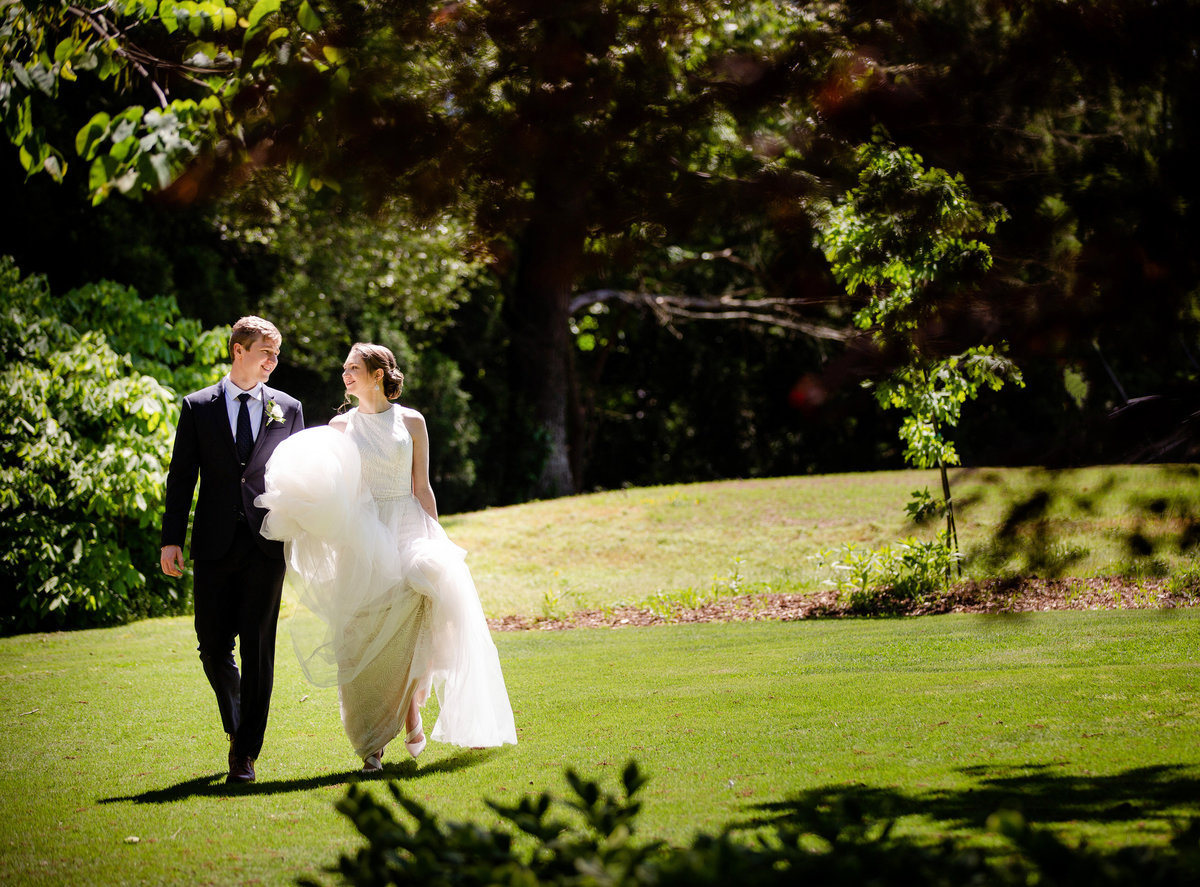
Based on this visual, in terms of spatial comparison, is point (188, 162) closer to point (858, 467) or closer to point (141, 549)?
point (141, 549)

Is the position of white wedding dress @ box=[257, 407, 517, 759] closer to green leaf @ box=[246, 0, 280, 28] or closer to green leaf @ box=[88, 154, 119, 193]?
green leaf @ box=[88, 154, 119, 193]

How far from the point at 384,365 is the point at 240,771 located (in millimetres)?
2247

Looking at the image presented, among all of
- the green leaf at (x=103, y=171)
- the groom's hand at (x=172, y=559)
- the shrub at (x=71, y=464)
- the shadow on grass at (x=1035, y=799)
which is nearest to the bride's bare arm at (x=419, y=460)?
the groom's hand at (x=172, y=559)

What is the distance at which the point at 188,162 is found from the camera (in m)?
4.60

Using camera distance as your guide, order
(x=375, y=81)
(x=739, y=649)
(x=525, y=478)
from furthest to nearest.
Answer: (x=525, y=478) < (x=739, y=649) < (x=375, y=81)

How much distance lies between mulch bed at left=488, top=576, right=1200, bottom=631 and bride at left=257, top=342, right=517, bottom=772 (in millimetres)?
4841

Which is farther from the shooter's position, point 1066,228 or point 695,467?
point 695,467

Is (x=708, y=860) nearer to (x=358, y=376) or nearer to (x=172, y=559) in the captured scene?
(x=172, y=559)

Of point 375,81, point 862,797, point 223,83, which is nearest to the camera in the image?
point 375,81

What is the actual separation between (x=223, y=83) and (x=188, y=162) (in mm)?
953

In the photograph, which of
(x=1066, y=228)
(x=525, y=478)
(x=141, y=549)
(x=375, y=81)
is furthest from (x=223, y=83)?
(x=525, y=478)

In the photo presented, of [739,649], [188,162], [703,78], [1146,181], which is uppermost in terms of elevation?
[188,162]

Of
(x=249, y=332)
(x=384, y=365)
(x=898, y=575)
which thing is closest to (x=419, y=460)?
(x=384, y=365)

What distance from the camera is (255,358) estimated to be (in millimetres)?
5816
